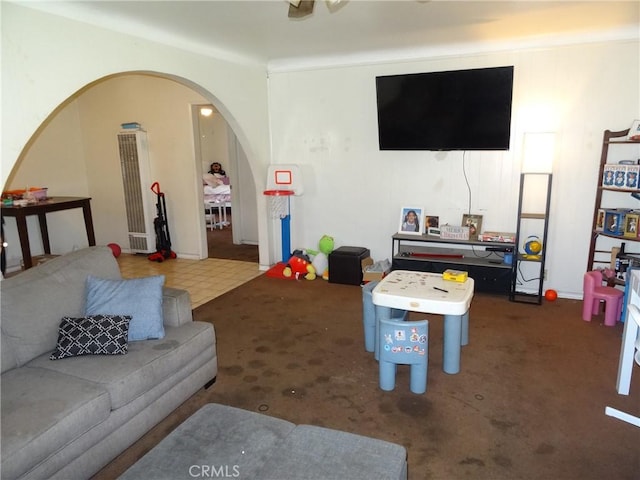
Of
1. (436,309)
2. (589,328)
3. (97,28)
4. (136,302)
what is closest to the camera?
(136,302)

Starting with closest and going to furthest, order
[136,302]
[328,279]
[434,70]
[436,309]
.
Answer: [136,302], [436,309], [434,70], [328,279]

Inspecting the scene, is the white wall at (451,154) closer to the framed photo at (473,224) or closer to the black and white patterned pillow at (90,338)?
the framed photo at (473,224)

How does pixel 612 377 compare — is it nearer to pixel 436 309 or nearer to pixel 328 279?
pixel 436 309

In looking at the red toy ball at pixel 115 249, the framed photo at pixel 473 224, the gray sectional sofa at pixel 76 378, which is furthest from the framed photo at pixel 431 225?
the red toy ball at pixel 115 249

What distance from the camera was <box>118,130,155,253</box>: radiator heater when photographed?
5.97 m

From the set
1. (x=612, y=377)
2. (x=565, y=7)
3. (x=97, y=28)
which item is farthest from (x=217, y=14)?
(x=612, y=377)

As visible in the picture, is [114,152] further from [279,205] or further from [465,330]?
[465,330]

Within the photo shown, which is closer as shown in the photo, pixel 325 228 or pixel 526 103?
pixel 526 103

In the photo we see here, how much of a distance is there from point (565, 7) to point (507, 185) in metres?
1.68

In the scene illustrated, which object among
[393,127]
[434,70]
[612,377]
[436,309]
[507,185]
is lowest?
[612,377]

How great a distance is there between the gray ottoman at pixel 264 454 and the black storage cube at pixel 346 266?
3.03 m

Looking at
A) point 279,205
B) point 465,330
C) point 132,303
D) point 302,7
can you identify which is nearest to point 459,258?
point 465,330

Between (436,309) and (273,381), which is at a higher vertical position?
(436,309)

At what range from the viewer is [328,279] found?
4.99 meters
